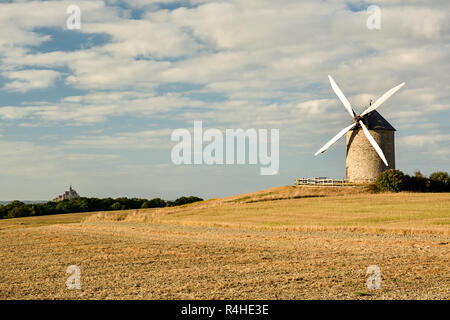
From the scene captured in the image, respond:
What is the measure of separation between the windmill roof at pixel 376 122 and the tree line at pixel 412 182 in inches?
340

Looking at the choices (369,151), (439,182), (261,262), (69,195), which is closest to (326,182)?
(369,151)

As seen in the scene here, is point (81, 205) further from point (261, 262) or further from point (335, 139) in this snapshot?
point (261, 262)

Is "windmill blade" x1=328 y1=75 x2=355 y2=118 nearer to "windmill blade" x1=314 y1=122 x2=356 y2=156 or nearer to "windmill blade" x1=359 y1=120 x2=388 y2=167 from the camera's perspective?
"windmill blade" x1=314 y1=122 x2=356 y2=156

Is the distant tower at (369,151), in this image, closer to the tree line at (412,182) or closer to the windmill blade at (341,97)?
the windmill blade at (341,97)

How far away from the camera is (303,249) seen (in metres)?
24.1

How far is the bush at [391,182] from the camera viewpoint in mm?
61281

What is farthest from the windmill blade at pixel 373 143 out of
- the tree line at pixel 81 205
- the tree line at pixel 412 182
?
the tree line at pixel 81 205

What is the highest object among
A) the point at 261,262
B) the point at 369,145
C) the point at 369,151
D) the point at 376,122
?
the point at 376,122

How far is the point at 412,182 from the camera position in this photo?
2470 inches

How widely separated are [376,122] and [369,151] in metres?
4.51

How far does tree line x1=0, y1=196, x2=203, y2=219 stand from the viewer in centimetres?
7719

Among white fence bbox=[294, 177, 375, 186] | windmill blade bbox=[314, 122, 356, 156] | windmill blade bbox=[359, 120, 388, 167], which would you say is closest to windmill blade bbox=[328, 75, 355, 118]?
windmill blade bbox=[314, 122, 356, 156]

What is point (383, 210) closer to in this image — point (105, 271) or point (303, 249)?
point (303, 249)
